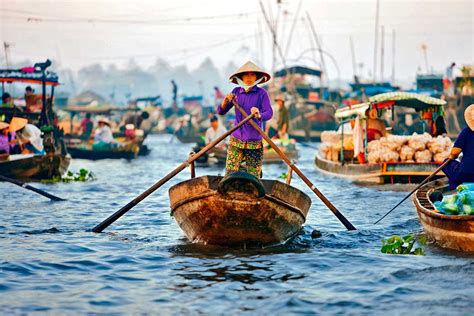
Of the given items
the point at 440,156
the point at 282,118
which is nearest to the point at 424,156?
the point at 440,156

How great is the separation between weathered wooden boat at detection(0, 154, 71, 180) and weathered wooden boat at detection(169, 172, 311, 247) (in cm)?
815

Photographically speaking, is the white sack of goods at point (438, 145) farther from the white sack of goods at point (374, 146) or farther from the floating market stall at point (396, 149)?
the white sack of goods at point (374, 146)

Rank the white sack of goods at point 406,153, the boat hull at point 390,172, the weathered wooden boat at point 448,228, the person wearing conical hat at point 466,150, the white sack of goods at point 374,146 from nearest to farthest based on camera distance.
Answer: the weathered wooden boat at point 448,228
the person wearing conical hat at point 466,150
the boat hull at point 390,172
the white sack of goods at point 406,153
the white sack of goods at point 374,146

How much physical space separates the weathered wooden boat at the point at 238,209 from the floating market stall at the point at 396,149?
711cm

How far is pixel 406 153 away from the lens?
1490 centimetres

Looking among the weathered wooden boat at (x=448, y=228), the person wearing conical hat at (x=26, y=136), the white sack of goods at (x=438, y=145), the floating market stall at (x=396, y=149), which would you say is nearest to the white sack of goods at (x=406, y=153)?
the floating market stall at (x=396, y=149)

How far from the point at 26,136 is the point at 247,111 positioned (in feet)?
33.6

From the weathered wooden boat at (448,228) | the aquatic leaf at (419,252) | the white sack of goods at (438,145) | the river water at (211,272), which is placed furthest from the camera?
the white sack of goods at (438,145)

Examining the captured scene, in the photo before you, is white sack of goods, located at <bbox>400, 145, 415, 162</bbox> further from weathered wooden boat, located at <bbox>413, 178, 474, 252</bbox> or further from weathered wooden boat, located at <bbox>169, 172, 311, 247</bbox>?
weathered wooden boat, located at <bbox>169, 172, 311, 247</bbox>

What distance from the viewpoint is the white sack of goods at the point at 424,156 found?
14.7m

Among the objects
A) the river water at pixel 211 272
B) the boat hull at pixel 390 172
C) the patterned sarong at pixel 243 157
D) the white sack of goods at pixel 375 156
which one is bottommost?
the river water at pixel 211 272

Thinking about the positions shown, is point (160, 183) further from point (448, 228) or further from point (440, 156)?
point (440, 156)

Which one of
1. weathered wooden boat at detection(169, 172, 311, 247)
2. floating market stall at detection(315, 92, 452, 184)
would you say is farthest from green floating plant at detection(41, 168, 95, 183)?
weathered wooden boat at detection(169, 172, 311, 247)

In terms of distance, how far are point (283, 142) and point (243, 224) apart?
1454 cm
